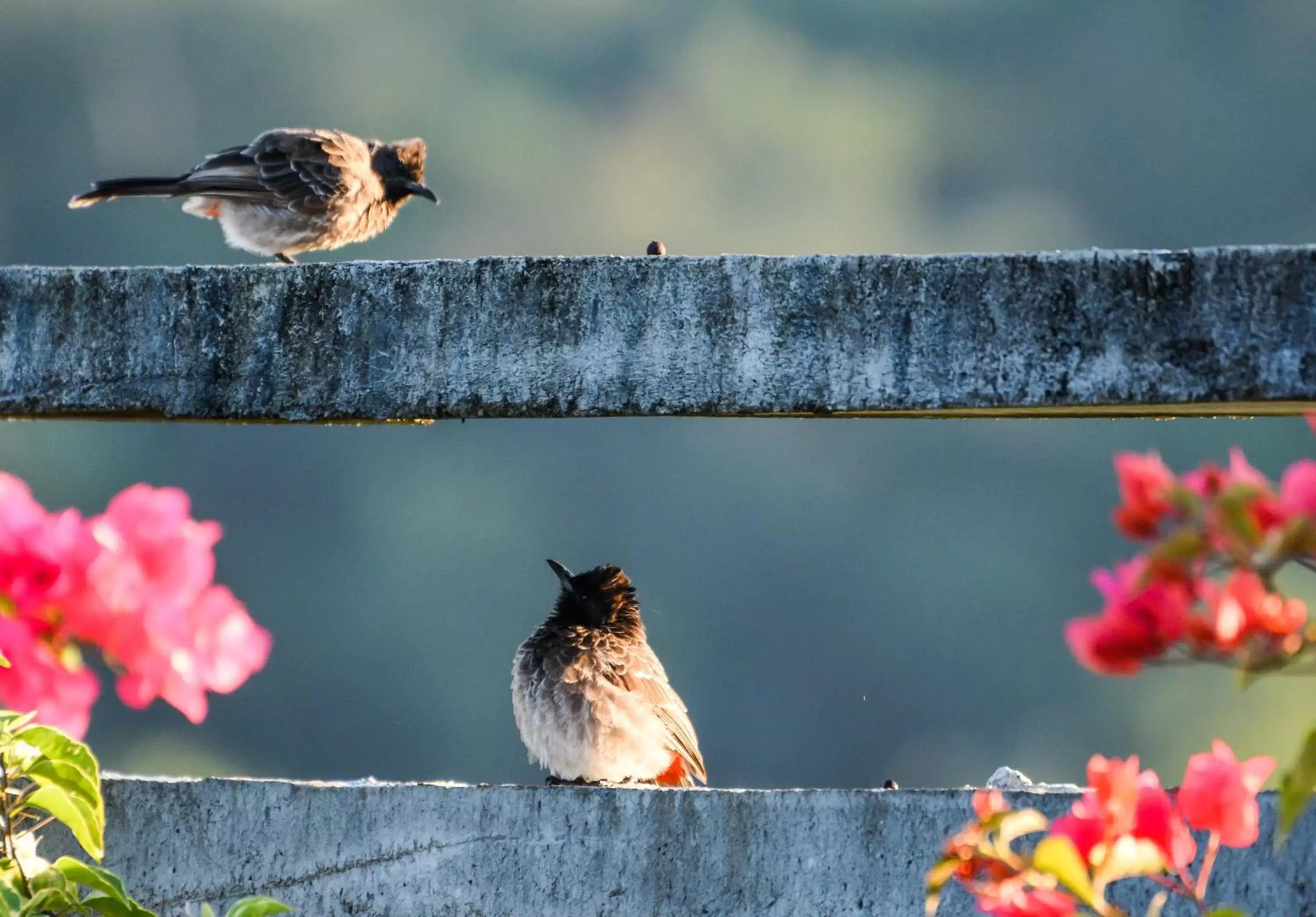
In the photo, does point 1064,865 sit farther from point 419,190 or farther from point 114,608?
point 419,190

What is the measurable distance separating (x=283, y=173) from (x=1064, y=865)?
20.5 feet

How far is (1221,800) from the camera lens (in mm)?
1842

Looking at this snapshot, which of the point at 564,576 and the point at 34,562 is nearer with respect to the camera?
the point at 34,562

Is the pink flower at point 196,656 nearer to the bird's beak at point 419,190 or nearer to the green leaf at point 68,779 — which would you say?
the green leaf at point 68,779

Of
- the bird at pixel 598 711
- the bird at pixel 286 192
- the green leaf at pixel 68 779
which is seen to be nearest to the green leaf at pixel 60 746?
the green leaf at pixel 68 779

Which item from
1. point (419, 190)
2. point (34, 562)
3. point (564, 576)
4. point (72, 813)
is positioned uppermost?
point (419, 190)

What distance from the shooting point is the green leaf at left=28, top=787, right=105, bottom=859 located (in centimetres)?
222

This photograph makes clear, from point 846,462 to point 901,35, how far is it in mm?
15895

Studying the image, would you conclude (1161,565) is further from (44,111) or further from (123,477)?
(44,111)

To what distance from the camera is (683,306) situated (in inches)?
93.0

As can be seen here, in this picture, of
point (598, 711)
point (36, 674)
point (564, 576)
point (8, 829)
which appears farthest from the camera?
point (564, 576)

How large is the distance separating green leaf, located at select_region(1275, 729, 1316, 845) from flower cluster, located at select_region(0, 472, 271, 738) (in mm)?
1314

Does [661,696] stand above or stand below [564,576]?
below

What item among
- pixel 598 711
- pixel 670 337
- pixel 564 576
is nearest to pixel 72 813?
pixel 670 337
